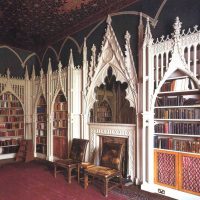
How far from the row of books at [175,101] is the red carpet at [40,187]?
1.84m

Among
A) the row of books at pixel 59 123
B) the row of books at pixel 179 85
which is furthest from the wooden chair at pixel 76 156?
the row of books at pixel 179 85

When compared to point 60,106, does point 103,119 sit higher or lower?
lower

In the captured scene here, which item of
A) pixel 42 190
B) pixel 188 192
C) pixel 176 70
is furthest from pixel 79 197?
pixel 176 70

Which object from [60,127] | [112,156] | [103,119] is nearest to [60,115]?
[60,127]

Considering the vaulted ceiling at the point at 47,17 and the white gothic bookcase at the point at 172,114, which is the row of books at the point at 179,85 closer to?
the white gothic bookcase at the point at 172,114

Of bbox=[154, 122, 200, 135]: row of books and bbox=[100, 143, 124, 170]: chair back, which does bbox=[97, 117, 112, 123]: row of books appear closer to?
bbox=[100, 143, 124, 170]: chair back

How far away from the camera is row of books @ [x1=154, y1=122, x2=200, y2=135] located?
3482 mm

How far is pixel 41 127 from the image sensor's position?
7023 mm

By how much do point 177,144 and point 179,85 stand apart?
41.5 inches

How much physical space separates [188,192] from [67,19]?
4814 mm

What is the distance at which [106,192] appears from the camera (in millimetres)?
3721

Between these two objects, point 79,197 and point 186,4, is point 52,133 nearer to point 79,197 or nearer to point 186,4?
point 79,197

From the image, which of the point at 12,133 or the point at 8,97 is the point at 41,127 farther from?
the point at 8,97

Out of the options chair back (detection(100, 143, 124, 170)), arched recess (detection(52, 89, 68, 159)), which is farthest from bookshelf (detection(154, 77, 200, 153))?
arched recess (detection(52, 89, 68, 159))
